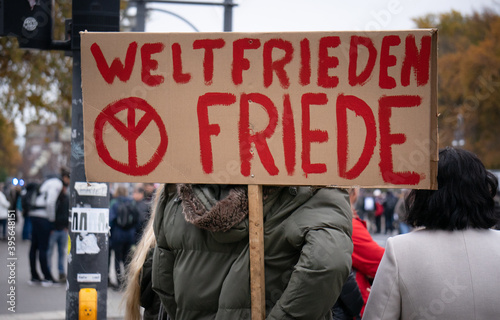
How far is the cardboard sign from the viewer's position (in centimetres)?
276

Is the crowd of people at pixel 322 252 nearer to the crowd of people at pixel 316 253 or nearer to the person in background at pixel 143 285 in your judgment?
the crowd of people at pixel 316 253

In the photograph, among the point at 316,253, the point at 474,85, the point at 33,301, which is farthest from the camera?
the point at 474,85

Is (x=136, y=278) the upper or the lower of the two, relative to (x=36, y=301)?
upper

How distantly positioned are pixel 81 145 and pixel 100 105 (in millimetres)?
1809

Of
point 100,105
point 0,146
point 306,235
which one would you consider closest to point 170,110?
point 100,105

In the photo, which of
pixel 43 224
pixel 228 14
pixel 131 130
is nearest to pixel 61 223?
pixel 43 224

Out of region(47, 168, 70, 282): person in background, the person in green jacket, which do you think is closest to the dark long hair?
the person in green jacket

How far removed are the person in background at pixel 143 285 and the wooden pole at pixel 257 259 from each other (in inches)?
35.1

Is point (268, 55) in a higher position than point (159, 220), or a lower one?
higher

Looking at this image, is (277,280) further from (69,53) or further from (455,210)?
(69,53)

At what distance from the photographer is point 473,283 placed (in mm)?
2467

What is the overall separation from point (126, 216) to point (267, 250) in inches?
284

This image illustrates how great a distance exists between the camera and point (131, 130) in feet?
9.72

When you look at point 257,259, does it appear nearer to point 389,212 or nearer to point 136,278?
point 136,278
